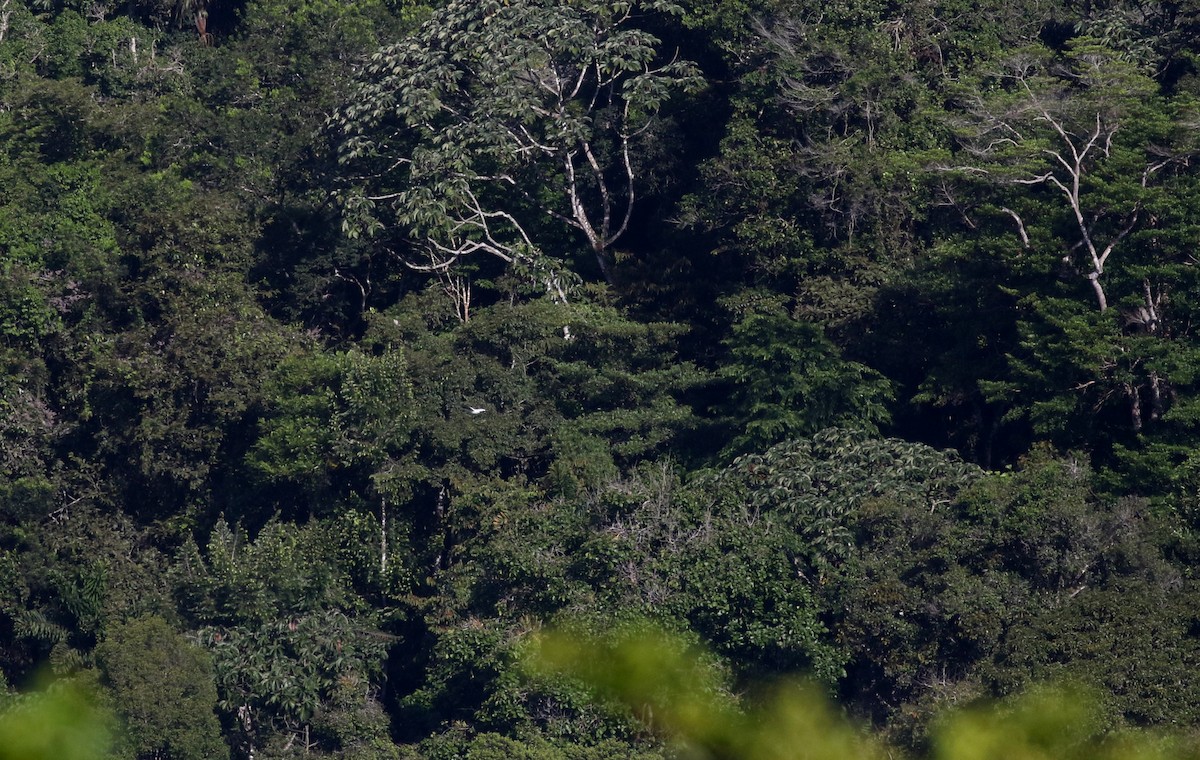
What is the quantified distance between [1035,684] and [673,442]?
7248 millimetres

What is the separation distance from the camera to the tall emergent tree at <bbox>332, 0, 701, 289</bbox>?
30.2m

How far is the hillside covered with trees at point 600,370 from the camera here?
79.9ft

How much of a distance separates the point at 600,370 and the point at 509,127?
416cm

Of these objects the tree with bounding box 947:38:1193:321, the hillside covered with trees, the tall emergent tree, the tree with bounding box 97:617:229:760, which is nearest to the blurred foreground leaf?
the tree with bounding box 97:617:229:760

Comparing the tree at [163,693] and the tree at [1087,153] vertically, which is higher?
the tree at [1087,153]

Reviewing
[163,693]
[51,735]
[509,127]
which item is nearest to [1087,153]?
[509,127]

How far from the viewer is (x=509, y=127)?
101ft

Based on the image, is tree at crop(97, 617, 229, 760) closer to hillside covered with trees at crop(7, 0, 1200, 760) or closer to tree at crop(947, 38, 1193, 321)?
hillside covered with trees at crop(7, 0, 1200, 760)

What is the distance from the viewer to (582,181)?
31062 mm

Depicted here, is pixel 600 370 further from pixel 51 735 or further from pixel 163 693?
pixel 51 735

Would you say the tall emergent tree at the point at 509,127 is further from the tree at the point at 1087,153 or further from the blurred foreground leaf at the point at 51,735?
the blurred foreground leaf at the point at 51,735

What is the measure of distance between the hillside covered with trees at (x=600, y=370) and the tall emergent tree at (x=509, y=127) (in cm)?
7

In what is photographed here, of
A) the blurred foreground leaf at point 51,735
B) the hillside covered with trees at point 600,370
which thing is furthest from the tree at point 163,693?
the blurred foreground leaf at point 51,735

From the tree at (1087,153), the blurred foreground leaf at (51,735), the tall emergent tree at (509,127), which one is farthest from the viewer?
the tall emergent tree at (509,127)
